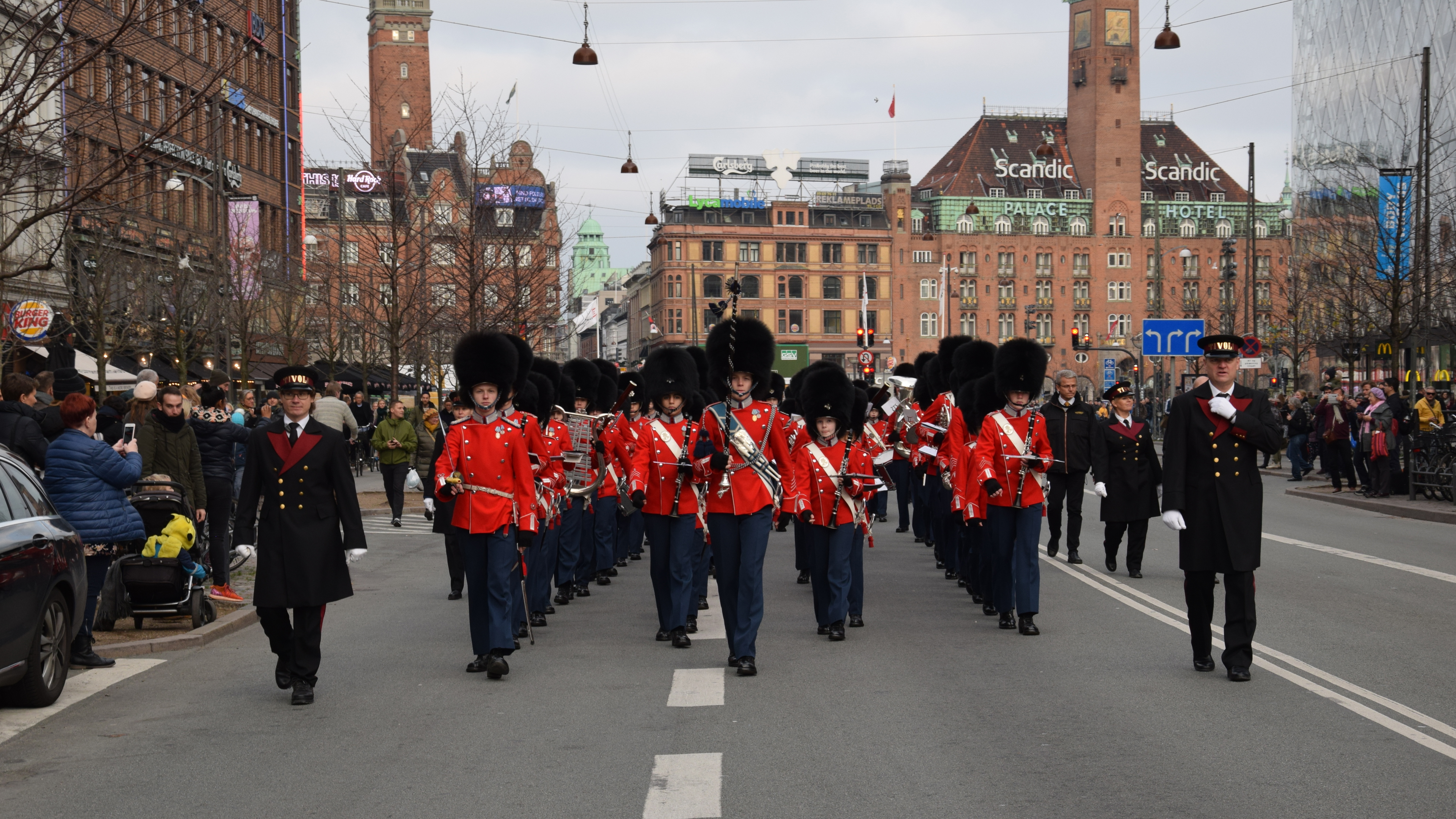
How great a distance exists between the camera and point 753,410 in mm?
10367

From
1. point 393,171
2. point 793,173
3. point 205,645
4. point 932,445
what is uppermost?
point 793,173

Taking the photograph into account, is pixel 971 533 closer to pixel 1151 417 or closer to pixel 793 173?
pixel 1151 417

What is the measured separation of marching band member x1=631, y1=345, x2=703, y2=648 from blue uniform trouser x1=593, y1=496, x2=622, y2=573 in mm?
3151

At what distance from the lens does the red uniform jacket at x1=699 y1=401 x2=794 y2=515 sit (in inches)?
389

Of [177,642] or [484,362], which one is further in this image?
[177,642]

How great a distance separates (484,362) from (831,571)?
2.88m

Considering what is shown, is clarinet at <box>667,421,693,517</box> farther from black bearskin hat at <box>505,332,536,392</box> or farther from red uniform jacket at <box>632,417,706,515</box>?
black bearskin hat at <box>505,332,536,392</box>

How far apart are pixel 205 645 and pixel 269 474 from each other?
2782 millimetres

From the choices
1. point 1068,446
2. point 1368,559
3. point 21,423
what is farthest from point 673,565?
point 1368,559

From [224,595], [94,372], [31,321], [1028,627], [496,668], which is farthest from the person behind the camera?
[94,372]

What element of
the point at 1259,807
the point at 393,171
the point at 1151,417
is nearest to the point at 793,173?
the point at 1151,417

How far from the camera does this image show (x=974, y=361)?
1518 cm

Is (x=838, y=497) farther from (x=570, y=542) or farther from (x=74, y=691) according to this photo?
(x=74, y=691)

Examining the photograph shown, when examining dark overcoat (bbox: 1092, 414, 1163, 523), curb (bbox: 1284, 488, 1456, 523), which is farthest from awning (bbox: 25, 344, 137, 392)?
dark overcoat (bbox: 1092, 414, 1163, 523)
